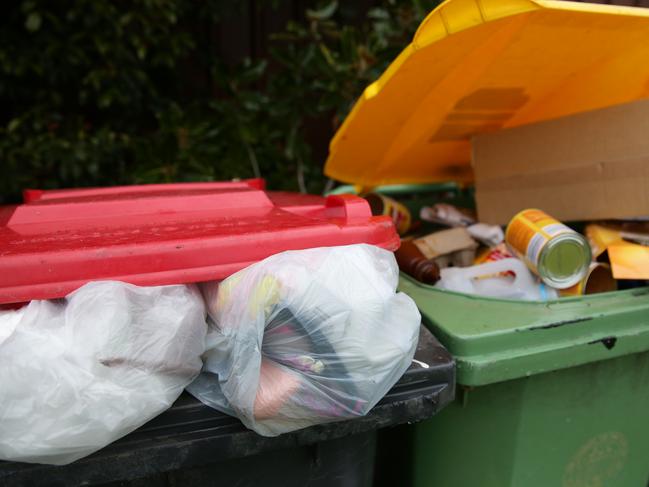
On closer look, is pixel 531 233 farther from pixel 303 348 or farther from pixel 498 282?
pixel 303 348

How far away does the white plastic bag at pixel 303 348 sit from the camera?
2.40ft

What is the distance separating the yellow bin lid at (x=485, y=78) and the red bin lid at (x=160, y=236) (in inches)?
14.1

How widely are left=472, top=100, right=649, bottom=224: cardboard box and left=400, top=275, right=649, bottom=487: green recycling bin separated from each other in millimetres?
296

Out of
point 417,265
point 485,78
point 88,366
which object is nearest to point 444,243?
point 417,265

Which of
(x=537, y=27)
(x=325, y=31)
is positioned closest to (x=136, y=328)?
(x=537, y=27)

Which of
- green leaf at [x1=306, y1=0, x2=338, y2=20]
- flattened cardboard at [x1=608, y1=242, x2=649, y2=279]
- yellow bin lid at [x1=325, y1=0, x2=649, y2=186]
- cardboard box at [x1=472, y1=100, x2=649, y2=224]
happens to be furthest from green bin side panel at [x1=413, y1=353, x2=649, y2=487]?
green leaf at [x1=306, y1=0, x2=338, y2=20]

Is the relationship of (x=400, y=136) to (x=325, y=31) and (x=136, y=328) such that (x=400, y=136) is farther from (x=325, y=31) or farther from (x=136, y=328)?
(x=325, y=31)

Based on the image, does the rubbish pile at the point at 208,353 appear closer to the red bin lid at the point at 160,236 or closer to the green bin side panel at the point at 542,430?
the red bin lid at the point at 160,236

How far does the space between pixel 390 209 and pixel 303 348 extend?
38.2 inches

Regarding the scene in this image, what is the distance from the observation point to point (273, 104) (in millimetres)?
2568

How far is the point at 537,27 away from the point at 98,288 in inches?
37.1

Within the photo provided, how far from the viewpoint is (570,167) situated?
135 cm

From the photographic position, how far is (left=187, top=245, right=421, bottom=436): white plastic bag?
28.8 inches

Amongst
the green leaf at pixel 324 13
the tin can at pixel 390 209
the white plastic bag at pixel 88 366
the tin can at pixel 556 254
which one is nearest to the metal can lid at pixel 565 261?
the tin can at pixel 556 254
